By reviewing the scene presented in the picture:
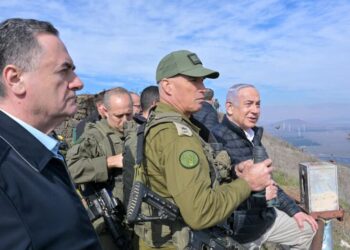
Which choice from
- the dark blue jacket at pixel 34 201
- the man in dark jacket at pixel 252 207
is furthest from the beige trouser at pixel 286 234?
the dark blue jacket at pixel 34 201

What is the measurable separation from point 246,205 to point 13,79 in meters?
2.36

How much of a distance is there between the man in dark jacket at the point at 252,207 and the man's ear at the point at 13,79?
218 cm

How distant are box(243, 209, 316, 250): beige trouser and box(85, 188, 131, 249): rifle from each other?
1162 millimetres

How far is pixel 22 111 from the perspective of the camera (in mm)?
1545

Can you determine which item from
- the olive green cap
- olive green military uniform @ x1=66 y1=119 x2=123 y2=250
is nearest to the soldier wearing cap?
the olive green cap

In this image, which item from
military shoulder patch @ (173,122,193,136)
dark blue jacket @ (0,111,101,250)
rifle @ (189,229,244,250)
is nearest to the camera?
dark blue jacket @ (0,111,101,250)

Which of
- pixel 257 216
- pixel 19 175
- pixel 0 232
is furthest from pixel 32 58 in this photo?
pixel 257 216

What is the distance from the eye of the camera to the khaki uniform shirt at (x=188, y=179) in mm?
2225

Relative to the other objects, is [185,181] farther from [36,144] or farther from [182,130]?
[36,144]

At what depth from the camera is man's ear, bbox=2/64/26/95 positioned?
1.53m

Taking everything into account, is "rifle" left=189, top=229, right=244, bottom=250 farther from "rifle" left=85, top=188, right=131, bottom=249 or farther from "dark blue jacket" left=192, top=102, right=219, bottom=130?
"dark blue jacket" left=192, top=102, right=219, bottom=130

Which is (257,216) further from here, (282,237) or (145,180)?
(145,180)

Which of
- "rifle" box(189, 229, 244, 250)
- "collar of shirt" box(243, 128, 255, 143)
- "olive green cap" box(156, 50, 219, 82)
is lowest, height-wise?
"rifle" box(189, 229, 244, 250)

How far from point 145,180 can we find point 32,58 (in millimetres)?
1197
